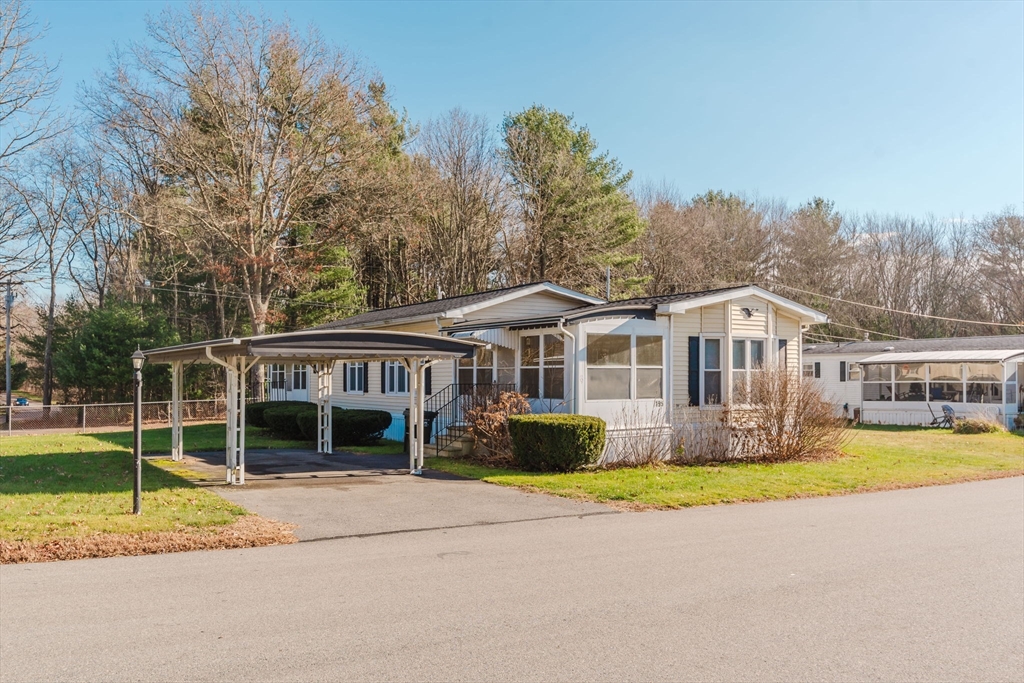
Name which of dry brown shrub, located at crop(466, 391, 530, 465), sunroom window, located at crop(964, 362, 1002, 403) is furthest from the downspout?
sunroom window, located at crop(964, 362, 1002, 403)

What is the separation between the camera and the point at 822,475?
51.2 ft

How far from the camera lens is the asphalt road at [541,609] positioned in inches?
202

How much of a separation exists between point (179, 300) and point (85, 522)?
33.4 meters

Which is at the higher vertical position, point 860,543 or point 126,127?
point 126,127

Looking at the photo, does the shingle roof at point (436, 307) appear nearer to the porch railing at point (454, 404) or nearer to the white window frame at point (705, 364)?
the porch railing at point (454, 404)

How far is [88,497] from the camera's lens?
37.8 feet

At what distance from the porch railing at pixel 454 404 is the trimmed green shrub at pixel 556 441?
6.16ft

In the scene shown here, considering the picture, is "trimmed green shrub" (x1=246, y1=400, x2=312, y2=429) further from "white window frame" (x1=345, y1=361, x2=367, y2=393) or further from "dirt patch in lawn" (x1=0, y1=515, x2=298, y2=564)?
"dirt patch in lawn" (x1=0, y1=515, x2=298, y2=564)

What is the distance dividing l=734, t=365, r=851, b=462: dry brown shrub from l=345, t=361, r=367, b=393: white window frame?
11.8 metres

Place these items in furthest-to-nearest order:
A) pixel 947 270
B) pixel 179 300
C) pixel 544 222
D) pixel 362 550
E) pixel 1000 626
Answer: pixel 947 270
pixel 179 300
pixel 544 222
pixel 362 550
pixel 1000 626

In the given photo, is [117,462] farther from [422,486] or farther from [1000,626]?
[1000,626]

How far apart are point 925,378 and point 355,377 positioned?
21.1 m

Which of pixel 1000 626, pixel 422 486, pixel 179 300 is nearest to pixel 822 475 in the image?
pixel 422 486

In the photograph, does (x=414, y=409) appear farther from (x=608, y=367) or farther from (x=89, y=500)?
(x=89, y=500)
